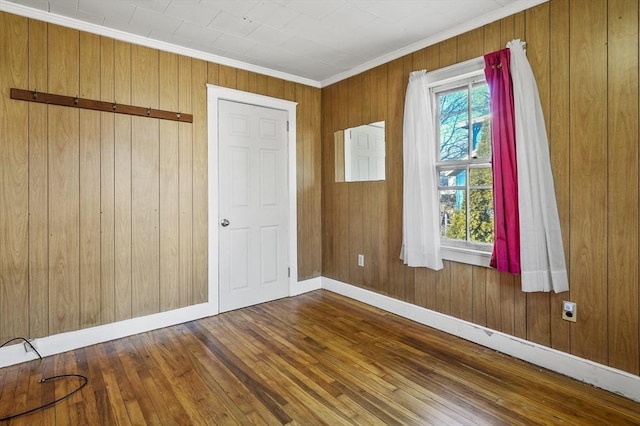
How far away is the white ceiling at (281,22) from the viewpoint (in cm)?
243

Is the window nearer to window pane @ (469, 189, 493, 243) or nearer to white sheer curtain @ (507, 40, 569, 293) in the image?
window pane @ (469, 189, 493, 243)

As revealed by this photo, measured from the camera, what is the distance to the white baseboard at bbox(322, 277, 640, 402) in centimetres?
203

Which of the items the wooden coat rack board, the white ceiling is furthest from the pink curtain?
the wooden coat rack board

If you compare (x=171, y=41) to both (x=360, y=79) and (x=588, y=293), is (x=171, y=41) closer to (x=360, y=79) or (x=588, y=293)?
(x=360, y=79)

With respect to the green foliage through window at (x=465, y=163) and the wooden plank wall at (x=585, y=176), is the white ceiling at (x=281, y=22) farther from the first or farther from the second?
the green foliage through window at (x=465, y=163)

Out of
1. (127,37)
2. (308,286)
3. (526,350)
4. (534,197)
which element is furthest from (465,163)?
(127,37)

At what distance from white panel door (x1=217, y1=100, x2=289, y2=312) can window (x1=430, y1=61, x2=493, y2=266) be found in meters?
1.77

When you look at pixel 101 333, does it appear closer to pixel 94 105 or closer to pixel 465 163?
pixel 94 105

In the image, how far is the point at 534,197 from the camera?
2.29 m

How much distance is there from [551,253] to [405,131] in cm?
153

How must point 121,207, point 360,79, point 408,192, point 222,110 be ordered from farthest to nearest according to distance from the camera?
point 360,79 → point 222,110 → point 408,192 → point 121,207

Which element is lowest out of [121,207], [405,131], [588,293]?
[588,293]

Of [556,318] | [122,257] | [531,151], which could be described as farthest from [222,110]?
[556,318]

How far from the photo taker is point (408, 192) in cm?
306
